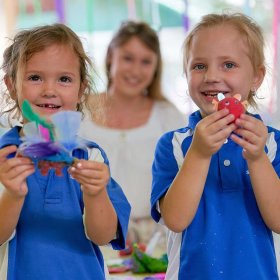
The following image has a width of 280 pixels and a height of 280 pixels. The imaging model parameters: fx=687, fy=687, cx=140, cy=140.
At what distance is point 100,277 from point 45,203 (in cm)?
18

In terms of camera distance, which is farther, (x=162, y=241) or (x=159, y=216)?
(x=162, y=241)

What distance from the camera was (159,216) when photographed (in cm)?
A: 143

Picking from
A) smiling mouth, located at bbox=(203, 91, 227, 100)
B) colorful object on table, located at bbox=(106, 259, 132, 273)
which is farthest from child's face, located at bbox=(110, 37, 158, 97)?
smiling mouth, located at bbox=(203, 91, 227, 100)

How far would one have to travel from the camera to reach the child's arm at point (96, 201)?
3.87ft

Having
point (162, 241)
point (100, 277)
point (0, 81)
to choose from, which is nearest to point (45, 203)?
point (100, 277)

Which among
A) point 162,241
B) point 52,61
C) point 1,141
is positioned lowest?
point 162,241

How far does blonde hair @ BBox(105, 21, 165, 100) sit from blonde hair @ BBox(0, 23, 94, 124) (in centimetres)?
144

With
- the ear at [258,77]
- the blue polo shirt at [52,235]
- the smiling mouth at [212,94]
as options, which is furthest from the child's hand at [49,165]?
the ear at [258,77]

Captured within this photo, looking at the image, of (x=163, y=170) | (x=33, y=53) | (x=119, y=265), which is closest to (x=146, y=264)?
(x=119, y=265)

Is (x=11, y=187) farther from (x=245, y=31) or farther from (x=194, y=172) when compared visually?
(x=245, y=31)

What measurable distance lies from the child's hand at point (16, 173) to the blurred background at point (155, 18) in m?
1.49

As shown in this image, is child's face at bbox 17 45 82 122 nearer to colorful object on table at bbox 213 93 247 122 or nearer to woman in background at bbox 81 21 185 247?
colorful object on table at bbox 213 93 247 122

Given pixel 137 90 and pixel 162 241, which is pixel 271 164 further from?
pixel 137 90

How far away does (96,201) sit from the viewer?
1250mm
